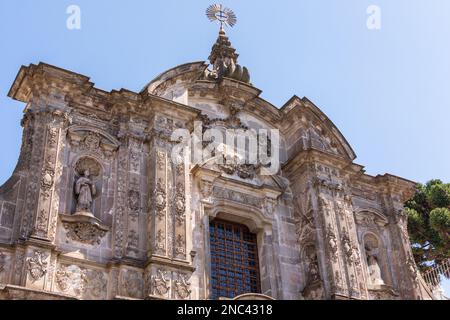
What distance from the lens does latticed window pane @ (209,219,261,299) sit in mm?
17219

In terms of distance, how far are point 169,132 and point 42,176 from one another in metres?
3.59

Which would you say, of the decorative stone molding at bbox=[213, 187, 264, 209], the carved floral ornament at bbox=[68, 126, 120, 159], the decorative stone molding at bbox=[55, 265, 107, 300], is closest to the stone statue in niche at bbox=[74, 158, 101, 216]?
the carved floral ornament at bbox=[68, 126, 120, 159]

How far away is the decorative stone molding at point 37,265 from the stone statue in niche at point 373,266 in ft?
29.3

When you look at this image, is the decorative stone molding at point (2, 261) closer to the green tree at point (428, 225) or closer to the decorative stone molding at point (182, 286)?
the decorative stone molding at point (182, 286)

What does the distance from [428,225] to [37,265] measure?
830 inches

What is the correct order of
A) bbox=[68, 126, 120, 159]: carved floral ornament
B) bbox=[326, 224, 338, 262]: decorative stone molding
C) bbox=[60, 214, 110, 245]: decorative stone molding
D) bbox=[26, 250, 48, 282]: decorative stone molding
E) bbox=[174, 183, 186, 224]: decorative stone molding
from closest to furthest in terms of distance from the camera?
1. bbox=[26, 250, 48, 282]: decorative stone molding
2. bbox=[60, 214, 110, 245]: decorative stone molding
3. bbox=[174, 183, 186, 224]: decorative stone molding
4. bbox=[68, 126, 120, 159]: carved floral ornament
5. bbox=[326, 224, 338, 262]: decorative stone molding

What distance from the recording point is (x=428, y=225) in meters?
31.1

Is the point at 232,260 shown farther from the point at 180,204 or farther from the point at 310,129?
the point at 310,129

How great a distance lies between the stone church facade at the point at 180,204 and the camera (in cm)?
1501

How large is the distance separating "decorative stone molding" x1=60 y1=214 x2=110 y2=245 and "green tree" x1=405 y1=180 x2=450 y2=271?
58.2ft

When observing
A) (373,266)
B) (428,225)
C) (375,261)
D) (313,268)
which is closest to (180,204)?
(313,268)

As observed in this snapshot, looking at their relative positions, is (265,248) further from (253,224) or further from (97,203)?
(97,203)

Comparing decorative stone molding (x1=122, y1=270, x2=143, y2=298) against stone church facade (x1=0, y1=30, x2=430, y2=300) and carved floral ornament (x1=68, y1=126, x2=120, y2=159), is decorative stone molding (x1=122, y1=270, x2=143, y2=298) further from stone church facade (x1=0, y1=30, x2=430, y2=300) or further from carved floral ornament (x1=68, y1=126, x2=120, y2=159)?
carved floral ornament (x1=68, y1=126, x2=120, y2=159)

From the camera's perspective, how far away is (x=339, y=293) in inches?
680
